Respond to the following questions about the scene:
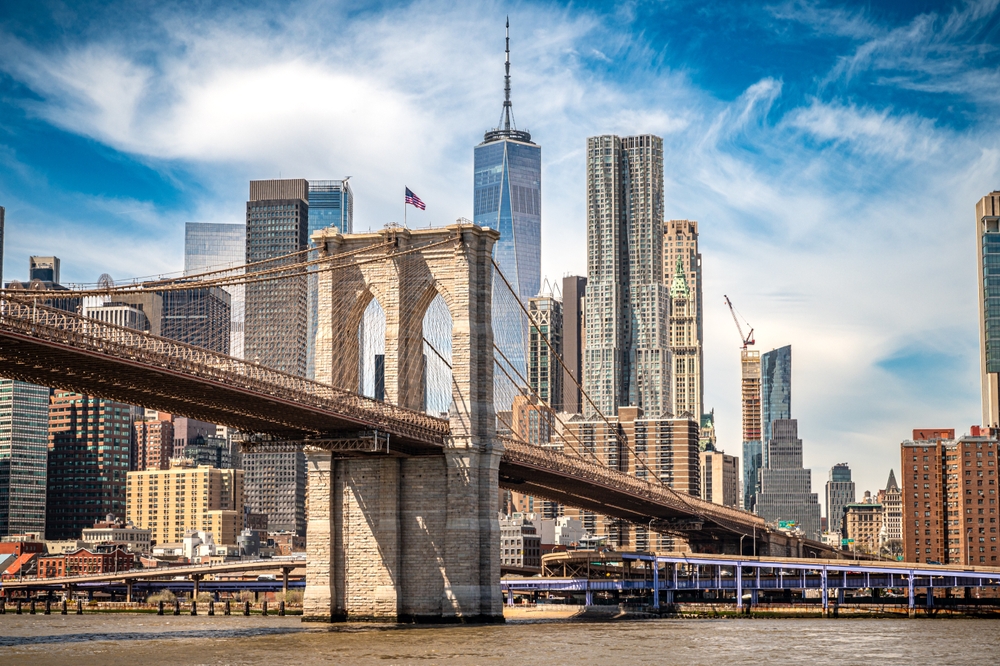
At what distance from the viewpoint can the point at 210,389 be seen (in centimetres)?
5797

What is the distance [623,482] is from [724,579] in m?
11.9

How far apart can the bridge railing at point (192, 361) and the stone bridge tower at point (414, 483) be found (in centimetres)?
238

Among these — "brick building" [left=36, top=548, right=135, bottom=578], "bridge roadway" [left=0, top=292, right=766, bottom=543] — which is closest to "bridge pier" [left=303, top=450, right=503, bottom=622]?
"bridge roadway" [left=0, top=292, right=766, bottom=543]

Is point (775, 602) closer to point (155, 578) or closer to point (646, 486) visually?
point (646, 486)

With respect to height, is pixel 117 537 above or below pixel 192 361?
below

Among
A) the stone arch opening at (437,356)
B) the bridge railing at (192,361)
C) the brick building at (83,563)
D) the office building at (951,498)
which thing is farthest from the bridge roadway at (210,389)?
the brick building at (83,563)

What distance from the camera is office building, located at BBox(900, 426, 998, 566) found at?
14425 centimetres

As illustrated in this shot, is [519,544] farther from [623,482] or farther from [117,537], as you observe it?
[623,482]

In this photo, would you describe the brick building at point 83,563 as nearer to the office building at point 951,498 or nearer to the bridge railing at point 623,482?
the bridge railing at point 623,482

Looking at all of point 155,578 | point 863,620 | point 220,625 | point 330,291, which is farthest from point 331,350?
point 155,578

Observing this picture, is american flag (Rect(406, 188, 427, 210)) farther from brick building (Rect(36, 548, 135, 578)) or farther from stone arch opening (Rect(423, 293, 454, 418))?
A: brick building (Rect(36, 548, 135, 578))

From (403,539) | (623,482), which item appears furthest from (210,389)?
(623,482)

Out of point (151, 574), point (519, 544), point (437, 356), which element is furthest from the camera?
point (519, 544)

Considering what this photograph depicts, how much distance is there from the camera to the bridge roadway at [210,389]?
5069 centimetres
